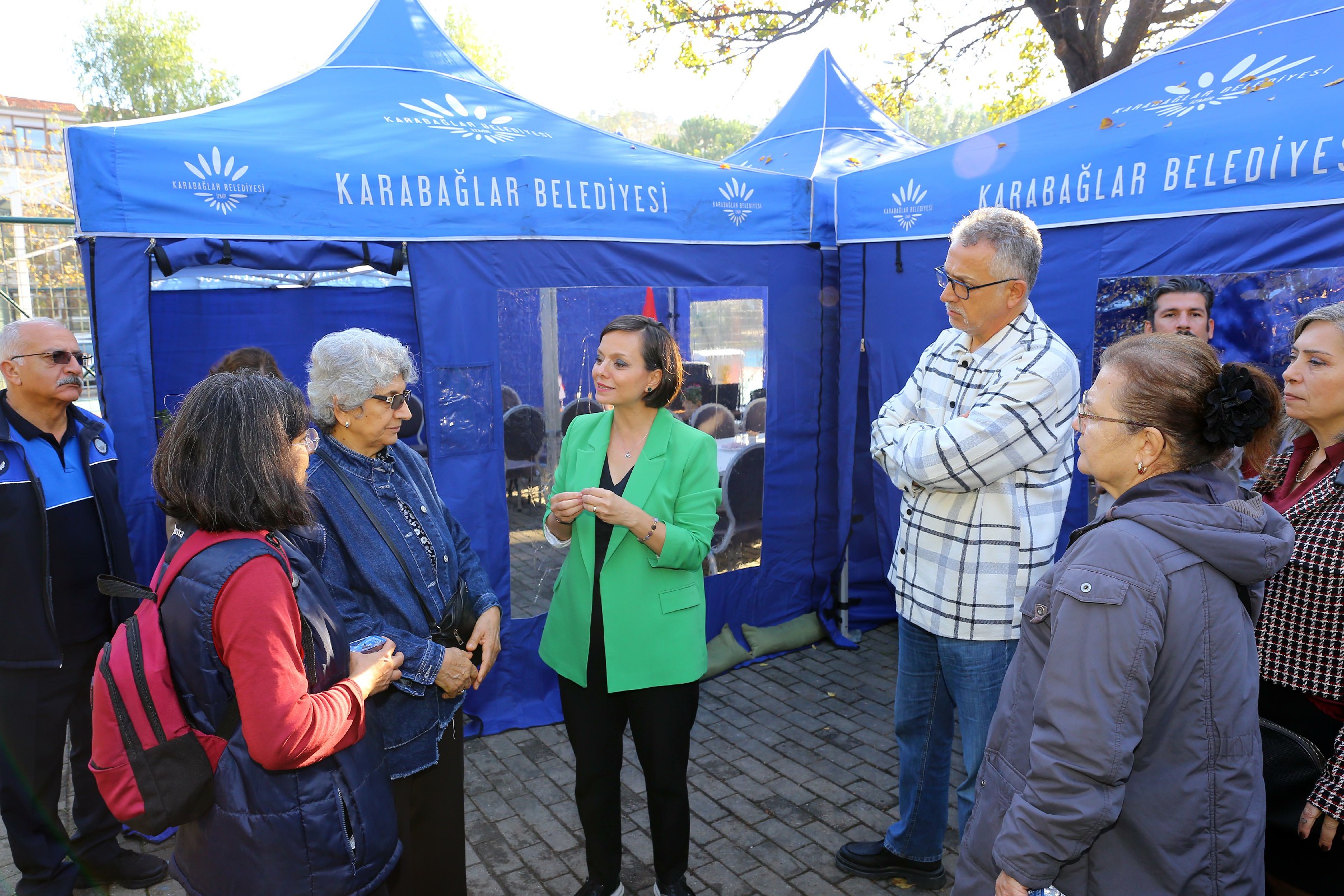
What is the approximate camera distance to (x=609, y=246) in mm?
4254

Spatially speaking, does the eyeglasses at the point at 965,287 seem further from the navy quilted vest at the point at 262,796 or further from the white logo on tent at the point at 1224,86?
the navy quilted vest at the point at 262,796

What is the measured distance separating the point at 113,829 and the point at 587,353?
2.87 m

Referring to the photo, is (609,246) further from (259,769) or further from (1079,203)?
(259,769)

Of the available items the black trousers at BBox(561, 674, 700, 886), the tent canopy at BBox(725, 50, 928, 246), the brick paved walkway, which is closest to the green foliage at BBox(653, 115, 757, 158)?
the tent canopy at BBox(725, 50, 928, 246)

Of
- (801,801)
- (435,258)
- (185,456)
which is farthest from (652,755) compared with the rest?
(435,258)

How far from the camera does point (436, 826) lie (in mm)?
2398

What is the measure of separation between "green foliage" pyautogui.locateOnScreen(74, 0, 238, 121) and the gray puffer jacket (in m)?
31.2

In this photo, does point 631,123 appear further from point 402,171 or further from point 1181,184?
point 1181,184

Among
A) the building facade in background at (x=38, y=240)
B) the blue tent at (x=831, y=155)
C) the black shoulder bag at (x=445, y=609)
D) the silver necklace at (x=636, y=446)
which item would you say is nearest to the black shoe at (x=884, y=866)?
the black shoulder bag at (x=445, y=609)

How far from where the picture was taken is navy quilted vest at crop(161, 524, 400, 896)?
5.04 feet

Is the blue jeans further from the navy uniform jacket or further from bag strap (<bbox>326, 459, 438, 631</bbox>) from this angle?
the navy uniform jacket

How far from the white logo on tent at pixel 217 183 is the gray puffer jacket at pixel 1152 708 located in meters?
3.36

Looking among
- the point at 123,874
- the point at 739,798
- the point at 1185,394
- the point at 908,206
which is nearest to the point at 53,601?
the point at 123,874

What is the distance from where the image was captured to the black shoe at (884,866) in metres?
2.94
